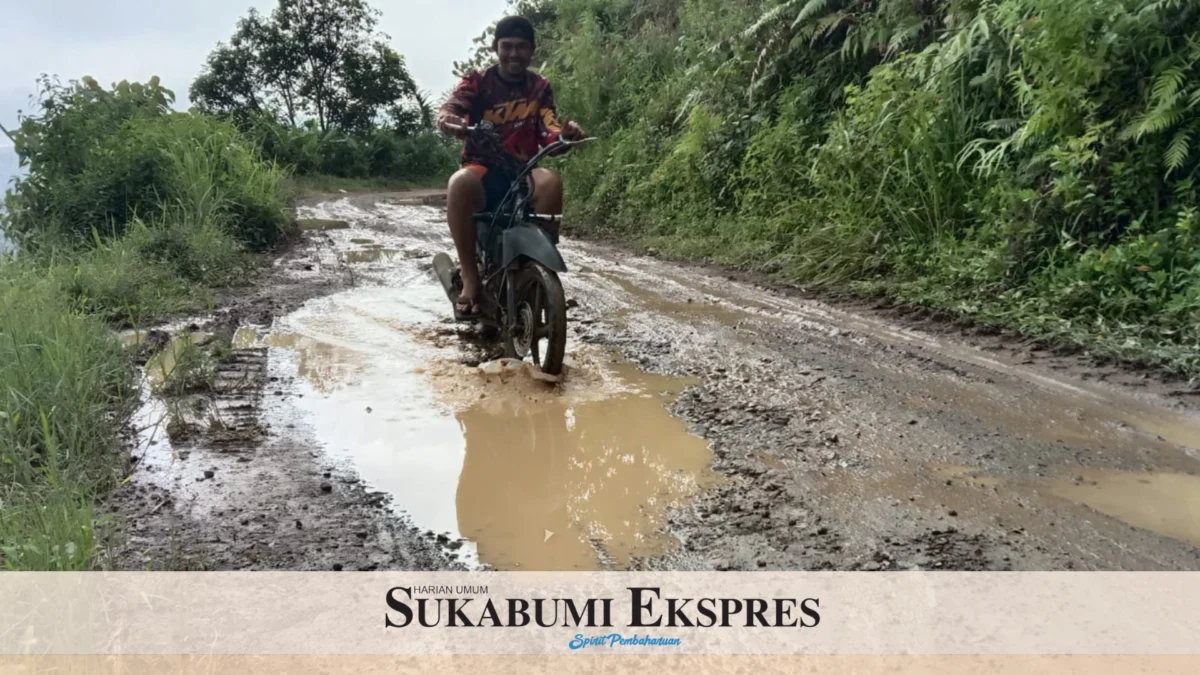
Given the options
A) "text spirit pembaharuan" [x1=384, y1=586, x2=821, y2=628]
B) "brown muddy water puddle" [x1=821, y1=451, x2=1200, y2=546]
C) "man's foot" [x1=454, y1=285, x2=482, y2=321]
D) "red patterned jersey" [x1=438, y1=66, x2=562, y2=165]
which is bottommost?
"text spirit pembaharuan" [x1=384, y1=586, x2=821, y2=628]

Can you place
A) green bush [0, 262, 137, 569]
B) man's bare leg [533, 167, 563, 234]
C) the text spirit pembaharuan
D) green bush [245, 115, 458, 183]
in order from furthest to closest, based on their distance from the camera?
1. green bush [245, 115, 458, 183]
2. man's bare leg [533, 167, 563, 234]
3. green bush [0, 262, 137, 569]
4. the text spirit pembaharuan

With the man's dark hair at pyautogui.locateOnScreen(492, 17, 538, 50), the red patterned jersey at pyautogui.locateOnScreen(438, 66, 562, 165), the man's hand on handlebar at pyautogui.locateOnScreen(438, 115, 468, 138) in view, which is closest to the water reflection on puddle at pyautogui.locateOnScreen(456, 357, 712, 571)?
the man's hand on handlebar at pyautogui.locateOnScreen(438, 115, 468, 138)

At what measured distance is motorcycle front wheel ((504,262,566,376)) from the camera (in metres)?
3.87

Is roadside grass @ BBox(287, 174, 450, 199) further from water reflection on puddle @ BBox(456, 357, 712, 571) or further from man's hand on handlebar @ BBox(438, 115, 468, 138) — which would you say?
water reflection on puddle @ BBox(456, 357, 712, 571)

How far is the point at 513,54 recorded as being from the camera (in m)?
4.43

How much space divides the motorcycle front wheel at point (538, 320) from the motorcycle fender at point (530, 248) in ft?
0.23

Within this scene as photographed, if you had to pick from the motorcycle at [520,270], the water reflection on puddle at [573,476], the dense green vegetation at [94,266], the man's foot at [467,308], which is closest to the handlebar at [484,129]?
the motorcycle at [520,270]

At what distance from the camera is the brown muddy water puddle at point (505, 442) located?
97.4 inches

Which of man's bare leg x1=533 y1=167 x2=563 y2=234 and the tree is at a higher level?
the tree

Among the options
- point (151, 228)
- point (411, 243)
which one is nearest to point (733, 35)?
point (411, 243)

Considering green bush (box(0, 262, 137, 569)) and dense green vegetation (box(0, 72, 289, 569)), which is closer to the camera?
green bush (box(0, 262, 137, 569))

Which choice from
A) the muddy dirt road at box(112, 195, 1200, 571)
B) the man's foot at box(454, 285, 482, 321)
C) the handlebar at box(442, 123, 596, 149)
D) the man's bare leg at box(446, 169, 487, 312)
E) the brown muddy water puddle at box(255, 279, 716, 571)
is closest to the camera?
the muddy dirt road at box(112, 195, 1200, 571)

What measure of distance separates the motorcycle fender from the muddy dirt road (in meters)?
0.58

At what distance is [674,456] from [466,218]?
7.14 ft
